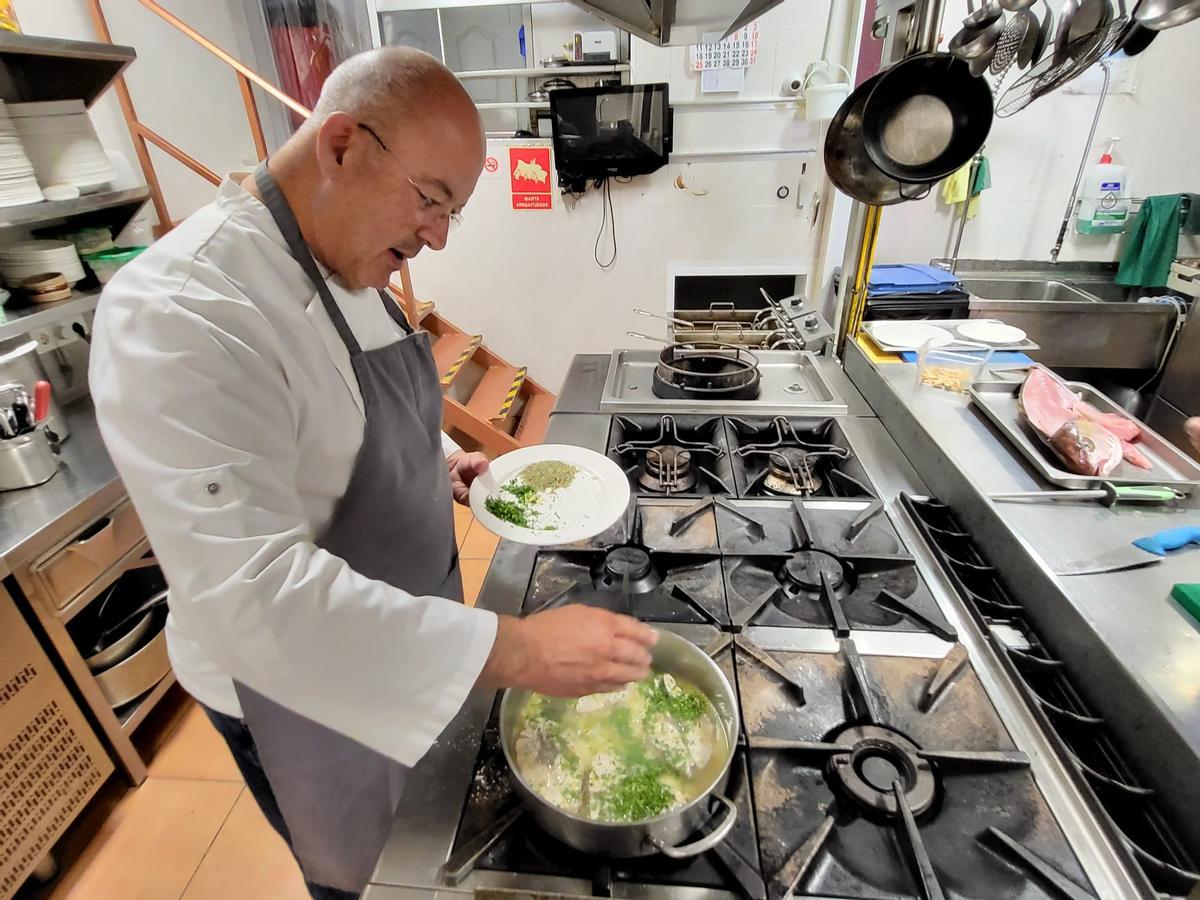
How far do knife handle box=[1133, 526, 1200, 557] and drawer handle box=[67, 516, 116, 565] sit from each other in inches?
85.6

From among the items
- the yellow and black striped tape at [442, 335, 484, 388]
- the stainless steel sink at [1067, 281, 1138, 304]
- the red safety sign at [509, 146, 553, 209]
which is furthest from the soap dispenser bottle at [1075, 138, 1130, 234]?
the yellow and black striped tape at [442, 335, 484, 388]

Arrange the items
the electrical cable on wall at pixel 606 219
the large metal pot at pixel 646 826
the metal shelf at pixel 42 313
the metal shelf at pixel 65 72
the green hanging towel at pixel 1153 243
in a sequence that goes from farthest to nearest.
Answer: the electrical cable on wall at pixel 606 219 < the green hanging towel at pixel 1153 243 < the metal shelf at pixel 65 72 < the metal shelf at pixel 42 313 < the large metal pot at pixel 646 826

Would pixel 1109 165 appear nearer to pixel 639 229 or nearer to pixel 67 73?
pixel 639 229

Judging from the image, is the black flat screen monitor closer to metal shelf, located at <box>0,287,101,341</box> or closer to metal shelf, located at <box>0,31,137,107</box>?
metal shelf, located at <box>0,31,137,107</box>

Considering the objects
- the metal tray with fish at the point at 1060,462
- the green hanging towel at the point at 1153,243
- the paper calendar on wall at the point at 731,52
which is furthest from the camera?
the paper calendar on wall at the point at 731,52

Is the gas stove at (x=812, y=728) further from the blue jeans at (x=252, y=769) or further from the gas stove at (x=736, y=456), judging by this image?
the blue jeans at (x=252, y=769)

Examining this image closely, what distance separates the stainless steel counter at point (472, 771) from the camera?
0.63 metres

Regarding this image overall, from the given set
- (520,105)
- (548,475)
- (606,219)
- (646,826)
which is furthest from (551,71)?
(646,826)

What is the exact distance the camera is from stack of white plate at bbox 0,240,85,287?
1.77m

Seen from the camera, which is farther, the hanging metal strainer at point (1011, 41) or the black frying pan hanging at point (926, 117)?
the hanging metal strainer at point (1011, 41)

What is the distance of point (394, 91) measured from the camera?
28.5 inches

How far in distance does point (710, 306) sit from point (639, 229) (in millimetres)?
553

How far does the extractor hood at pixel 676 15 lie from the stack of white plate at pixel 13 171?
4.99 feet

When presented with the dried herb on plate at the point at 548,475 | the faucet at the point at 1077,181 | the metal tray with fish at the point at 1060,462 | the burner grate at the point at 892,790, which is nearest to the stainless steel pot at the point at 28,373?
the dried herb on plate at the point at 548,475
